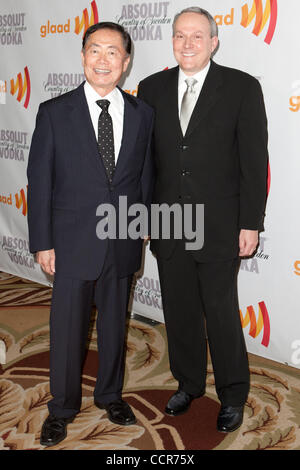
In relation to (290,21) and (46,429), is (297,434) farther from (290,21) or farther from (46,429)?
(290,21)

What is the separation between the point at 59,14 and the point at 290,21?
5.92 feet

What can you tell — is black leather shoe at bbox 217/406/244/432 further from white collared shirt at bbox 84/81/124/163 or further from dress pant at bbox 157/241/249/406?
white collared shirt at bbox 84/81/124/163

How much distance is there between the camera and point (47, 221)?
7.75 ft

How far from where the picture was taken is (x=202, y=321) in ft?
9.02

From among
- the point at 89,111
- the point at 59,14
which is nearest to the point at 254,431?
the point at 89,111

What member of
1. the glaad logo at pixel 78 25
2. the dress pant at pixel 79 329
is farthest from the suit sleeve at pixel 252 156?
the glaad logo at pixel 78 25

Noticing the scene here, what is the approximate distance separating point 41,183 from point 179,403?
127 centimetres

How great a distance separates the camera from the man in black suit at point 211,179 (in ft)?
7.84

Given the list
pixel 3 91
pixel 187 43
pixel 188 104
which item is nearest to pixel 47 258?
pixel 188 104

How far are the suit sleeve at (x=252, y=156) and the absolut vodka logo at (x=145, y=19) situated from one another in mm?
1256

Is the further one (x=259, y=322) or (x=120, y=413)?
(x=259, y=322)

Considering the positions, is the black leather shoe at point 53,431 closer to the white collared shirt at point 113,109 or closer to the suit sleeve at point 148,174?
the suit sleeve at point 148,174

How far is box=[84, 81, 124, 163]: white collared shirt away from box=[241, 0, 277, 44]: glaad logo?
105 centimetres

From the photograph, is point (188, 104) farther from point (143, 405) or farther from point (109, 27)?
point (143, 405)
